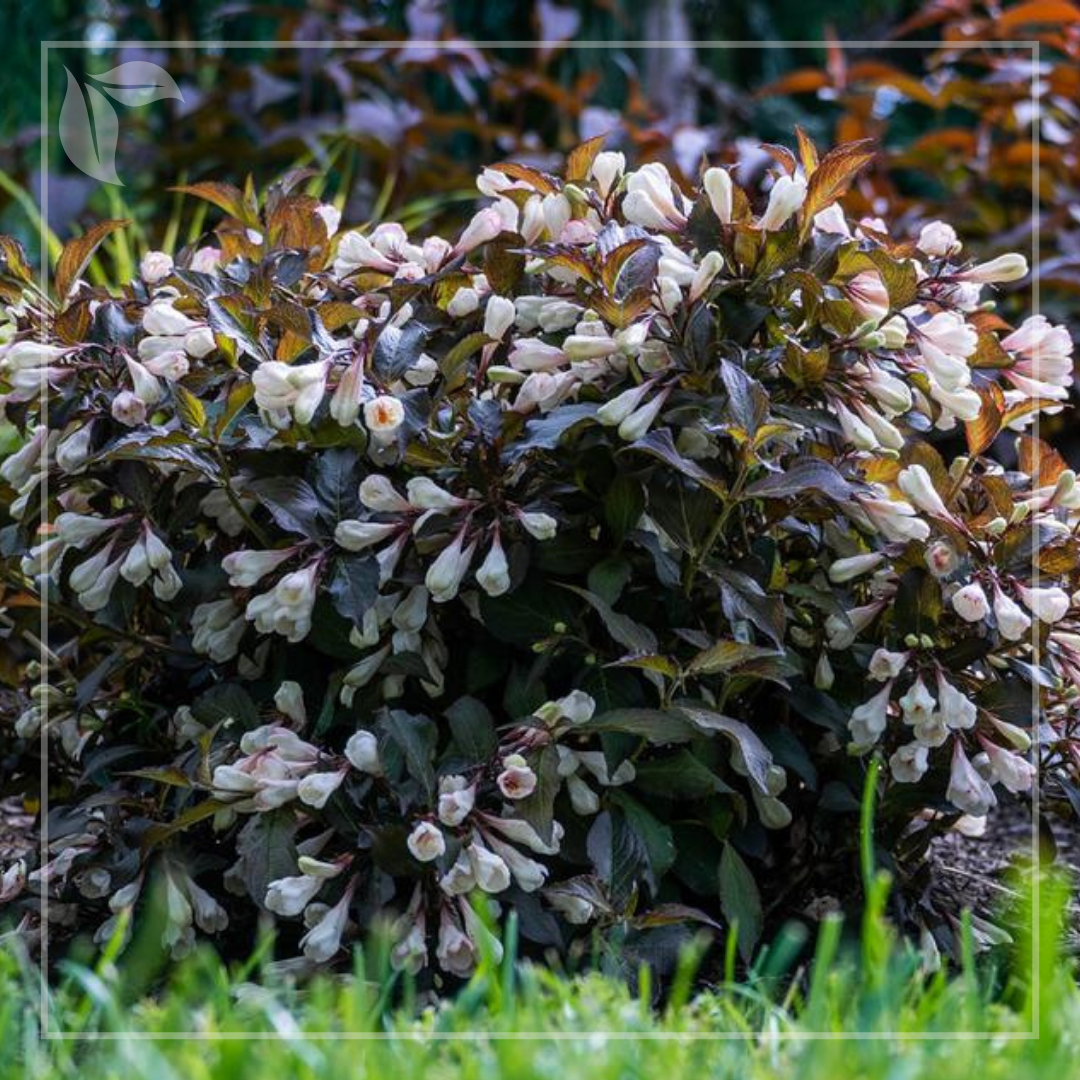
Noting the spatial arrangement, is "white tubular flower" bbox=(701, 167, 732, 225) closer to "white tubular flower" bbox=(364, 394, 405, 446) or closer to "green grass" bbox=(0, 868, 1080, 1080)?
"white tubular flower" bbox=(364, 394, 405, 446)

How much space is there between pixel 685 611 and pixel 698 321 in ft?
1.20

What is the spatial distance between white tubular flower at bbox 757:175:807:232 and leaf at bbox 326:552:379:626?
61 centimetres

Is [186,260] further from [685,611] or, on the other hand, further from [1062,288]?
[1062,288]

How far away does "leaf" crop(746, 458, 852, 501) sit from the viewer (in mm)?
1711

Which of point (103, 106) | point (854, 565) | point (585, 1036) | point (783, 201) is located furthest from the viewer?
point (103, 106)

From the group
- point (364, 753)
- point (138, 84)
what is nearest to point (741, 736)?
point (364, 753)

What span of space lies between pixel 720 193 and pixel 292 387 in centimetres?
56

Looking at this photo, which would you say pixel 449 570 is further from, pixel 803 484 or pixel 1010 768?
pixel 1010 768

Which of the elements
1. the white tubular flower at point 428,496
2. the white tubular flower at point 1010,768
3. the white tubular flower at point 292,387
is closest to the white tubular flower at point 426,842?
the white tubular flower at point 428,496

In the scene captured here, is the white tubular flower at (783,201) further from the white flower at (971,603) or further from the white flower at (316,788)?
the white flower at (316,788)

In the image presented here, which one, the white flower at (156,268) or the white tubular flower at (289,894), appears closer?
the white tubular flower at (289,894)

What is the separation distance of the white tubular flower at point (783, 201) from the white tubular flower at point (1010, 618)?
52cm

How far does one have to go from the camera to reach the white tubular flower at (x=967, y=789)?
180 centimetres

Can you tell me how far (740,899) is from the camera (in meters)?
1.80
